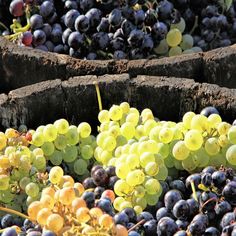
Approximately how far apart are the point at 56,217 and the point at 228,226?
0.37 metres

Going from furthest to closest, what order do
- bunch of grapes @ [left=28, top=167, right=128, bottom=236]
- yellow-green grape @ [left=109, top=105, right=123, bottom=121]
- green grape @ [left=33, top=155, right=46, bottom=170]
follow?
yellow-green grape @ [left=109, top=105, right=123, bottom=121]
green grape @ [left=33, top=155, right=46, bottom=170]
bunch of grapes @ [left=28, top=167, right=128, bottom=236]

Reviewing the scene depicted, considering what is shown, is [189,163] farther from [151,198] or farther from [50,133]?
[50,133]

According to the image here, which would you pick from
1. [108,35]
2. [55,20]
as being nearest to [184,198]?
[108,35]

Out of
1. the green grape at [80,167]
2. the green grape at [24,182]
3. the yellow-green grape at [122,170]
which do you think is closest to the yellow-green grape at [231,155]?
the yellow-green grape at [122,170]

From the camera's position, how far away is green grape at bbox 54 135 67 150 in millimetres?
1918

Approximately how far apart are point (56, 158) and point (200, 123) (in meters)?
0.35

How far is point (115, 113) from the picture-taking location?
1.97 metres

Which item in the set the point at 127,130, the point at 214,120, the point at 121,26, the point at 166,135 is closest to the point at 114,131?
the point at 127,130

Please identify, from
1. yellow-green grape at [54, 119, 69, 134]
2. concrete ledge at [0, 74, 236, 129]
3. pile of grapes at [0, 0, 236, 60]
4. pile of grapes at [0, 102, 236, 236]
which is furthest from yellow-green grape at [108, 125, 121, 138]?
pile of grapes at [0, 0, 236, 60]

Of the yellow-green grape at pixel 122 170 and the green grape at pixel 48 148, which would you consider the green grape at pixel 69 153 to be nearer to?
the green grape at pixel 48 148

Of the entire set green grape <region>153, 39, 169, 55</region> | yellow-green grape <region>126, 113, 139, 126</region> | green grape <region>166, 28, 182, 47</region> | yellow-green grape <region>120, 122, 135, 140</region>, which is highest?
green grape <region>166, 28, 182, 47</region>

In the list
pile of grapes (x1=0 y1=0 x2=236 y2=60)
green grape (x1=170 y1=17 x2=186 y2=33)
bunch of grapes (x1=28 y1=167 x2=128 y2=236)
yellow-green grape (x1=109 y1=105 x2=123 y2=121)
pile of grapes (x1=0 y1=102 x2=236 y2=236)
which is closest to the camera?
bunch of grapes (x1=28 y1=167 x2=128 y2=236)

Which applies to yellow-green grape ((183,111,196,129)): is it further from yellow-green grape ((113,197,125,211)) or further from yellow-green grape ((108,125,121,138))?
yellow-green grape ((113,197,125,211))

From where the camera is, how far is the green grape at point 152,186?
176cm
